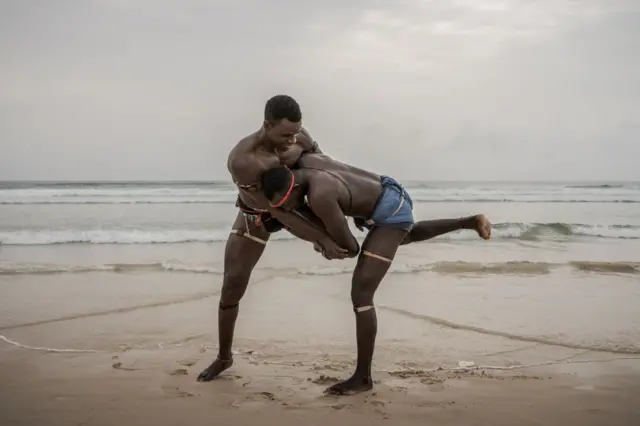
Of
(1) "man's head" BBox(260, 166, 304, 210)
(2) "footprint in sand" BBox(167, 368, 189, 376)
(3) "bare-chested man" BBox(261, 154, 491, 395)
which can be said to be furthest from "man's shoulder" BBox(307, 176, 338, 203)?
(2) "footprint in sand" BBox(167, 368, 189, 376)

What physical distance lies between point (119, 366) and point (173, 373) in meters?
0.46

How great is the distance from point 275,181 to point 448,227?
136 centimetres

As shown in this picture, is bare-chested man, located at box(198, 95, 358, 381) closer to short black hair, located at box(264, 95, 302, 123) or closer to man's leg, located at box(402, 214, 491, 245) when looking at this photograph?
short black hair, located at box(264, 95, 302, 123)

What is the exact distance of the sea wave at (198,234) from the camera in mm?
12859

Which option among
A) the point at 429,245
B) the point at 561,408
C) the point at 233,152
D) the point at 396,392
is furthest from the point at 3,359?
the point at 429,245

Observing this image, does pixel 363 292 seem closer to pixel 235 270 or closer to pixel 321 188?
pixel 321 188

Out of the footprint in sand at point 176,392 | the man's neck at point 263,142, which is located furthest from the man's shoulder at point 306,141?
the footprint in sand at point 176,392

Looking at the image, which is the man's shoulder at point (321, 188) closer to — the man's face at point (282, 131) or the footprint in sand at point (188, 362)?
the man's face at point (282, 131)

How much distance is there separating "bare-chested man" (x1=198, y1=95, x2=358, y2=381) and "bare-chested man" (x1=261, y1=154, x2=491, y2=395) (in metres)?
0.09

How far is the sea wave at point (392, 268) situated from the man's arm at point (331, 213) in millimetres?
4818

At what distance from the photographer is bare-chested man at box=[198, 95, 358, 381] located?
159 inches

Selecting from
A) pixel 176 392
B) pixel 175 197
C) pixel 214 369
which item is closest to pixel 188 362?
pixel 214 369

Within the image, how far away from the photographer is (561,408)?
13.2ft

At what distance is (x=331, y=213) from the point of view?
4039 mm
